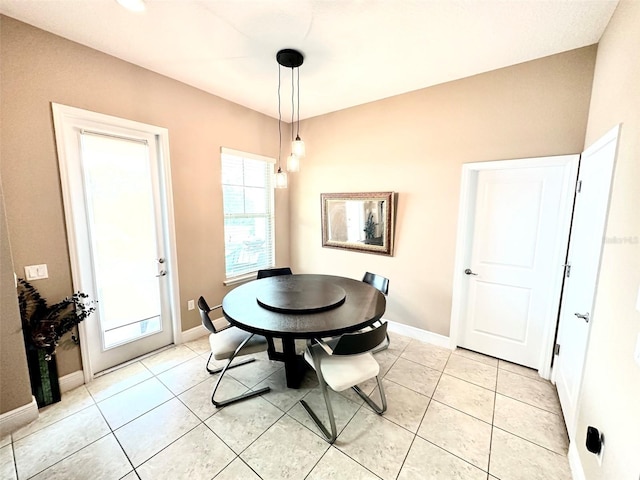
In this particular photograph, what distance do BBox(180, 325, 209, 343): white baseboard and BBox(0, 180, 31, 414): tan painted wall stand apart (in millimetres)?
1197

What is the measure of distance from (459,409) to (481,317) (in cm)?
106

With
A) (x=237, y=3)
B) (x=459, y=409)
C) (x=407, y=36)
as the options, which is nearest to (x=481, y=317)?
(x=459, y=409)

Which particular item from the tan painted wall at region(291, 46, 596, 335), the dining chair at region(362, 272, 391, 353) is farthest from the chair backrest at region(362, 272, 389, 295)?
the tan painted wall at region(291, 46, 596, 335)

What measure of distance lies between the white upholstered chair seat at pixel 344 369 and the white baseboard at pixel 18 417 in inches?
77.5

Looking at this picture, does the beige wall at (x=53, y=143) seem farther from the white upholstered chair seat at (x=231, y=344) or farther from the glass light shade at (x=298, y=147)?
the glass light shade at (x=298, y=147)

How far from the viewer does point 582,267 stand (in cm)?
178

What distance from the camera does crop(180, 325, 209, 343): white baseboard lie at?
9.38ft

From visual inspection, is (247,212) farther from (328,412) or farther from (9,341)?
(328,412)

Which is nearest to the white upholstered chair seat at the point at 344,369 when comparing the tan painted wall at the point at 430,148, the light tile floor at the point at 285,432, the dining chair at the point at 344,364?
the dining chair at the point at 344,364

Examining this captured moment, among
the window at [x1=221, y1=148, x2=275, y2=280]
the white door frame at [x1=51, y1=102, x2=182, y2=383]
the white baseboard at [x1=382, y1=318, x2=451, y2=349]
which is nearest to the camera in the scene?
the white door frame at [x1=51, y1=102, x2=182, y2=383]

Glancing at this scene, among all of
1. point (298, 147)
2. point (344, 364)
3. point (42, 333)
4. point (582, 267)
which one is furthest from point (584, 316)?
point (42, 333)

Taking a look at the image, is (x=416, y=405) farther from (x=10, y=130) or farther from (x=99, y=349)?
(x=10, y=130)

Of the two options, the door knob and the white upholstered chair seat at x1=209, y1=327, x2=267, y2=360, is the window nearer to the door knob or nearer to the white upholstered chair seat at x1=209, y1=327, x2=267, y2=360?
the white upholstered chair seat at x1=209, y1=327, x2=267, y2=360

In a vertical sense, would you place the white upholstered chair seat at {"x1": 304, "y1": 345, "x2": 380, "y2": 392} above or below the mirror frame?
below
